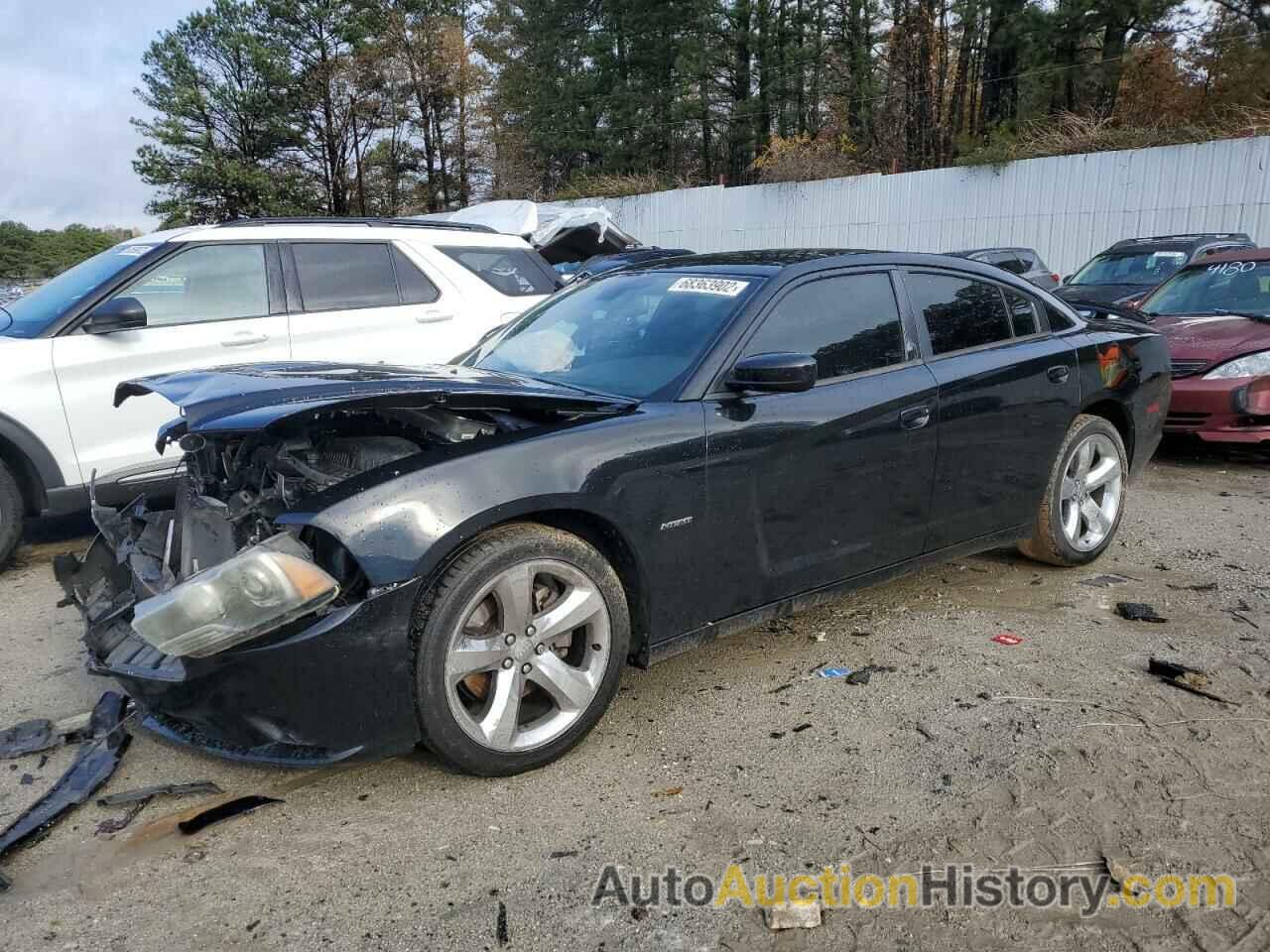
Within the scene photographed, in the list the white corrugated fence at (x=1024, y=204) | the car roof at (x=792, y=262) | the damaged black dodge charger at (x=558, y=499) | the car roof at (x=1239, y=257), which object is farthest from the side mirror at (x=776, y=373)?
the white corrugated fence at (x=1024, y=204)

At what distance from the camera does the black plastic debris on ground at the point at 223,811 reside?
8.97 ft

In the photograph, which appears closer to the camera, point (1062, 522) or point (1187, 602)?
point (1187, 602)

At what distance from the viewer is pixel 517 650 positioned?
292 cm

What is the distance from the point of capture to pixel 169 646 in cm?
259

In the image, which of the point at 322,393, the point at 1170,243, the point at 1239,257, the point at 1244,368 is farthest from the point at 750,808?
the point at 1170,243

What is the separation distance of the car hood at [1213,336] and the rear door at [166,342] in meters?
6.33

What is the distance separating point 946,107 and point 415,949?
1337 inches

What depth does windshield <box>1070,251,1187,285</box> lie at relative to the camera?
12445mm

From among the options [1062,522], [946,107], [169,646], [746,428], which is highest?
[946,107]

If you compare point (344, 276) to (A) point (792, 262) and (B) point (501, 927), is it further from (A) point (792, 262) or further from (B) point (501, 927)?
(B) point (501, 927)

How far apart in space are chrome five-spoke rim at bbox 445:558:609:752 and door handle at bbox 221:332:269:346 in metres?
3.67

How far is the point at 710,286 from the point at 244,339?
335 cm

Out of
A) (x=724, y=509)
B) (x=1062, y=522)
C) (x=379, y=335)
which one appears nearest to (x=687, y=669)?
(x=724, y=509)

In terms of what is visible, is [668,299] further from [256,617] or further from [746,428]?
[256,617]
